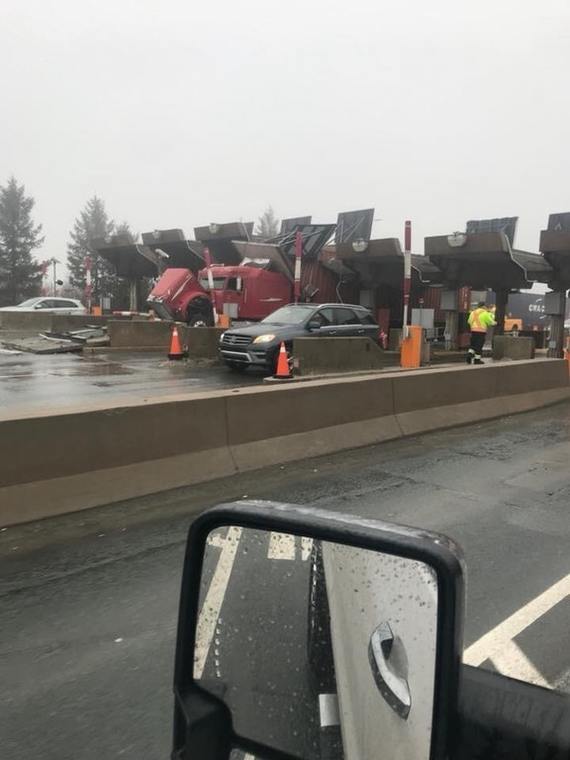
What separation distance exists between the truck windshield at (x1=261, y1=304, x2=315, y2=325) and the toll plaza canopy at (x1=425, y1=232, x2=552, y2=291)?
8.59m

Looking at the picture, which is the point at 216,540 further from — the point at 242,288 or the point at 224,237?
the point at 224,237

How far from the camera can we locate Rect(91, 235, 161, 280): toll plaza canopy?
33.7 meters

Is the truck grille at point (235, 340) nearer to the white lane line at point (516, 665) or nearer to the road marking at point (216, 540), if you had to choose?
the white lane line at point (516, 665)

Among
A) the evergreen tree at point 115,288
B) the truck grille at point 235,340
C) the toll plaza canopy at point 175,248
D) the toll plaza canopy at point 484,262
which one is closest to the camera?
the truck grille at point 235,340

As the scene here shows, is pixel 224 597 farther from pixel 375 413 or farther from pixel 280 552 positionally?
pixel 375 413

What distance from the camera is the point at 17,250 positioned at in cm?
5938

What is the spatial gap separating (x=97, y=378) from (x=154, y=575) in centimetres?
1064

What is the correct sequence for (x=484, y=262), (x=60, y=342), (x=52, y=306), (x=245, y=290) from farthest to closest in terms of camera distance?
1. (x=52, y=306)
2. (x=484, y=262)
3. (x=245, y=290)
4. (x=60, y=342)

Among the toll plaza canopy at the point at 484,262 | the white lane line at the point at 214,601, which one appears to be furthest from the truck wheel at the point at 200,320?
the white lane line at the point at 214,601

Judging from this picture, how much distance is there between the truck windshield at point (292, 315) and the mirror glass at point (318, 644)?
46.5 feet

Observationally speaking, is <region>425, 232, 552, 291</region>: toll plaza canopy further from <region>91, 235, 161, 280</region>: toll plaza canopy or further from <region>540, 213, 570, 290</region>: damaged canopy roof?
<region>91, 235, 161, 280</region>: toll plaza canopy

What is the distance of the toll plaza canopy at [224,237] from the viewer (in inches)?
1189

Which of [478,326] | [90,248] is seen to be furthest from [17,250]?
[478,326]

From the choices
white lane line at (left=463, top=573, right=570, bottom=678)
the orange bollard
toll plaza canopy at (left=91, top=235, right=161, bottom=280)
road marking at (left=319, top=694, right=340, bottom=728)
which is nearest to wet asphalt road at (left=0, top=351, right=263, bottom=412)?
the orange bollard
